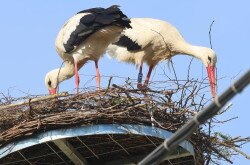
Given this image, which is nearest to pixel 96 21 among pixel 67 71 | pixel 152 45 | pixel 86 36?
pixel 86 36

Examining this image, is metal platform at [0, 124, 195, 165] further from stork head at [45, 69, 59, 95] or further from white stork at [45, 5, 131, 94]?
stork head at [45, 69, 59, 95]

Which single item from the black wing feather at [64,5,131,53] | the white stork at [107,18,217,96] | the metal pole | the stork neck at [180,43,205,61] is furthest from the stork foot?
the stork neck at [180,43,205,61]

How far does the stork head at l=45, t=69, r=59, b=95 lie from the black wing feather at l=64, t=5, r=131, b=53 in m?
1.06

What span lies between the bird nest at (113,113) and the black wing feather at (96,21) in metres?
1.93

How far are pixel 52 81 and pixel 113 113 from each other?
3.71 meters

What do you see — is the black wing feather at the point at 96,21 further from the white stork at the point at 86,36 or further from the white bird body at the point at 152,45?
the white bird body at the point at 152,45

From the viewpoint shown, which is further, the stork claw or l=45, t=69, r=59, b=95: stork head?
l=45, t=69, r=59, b=95: stork head

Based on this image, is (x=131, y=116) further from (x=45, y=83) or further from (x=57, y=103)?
(x=45, y=83)

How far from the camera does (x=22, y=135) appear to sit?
225 inches

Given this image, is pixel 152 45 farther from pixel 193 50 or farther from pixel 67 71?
pixel 67 71

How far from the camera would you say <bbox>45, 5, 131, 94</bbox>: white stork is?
804cm

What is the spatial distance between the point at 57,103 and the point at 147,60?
3.95m

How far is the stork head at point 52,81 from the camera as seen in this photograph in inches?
365

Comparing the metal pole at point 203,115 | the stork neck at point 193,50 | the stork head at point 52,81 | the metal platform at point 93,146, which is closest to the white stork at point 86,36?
the stork head at point 52,81
